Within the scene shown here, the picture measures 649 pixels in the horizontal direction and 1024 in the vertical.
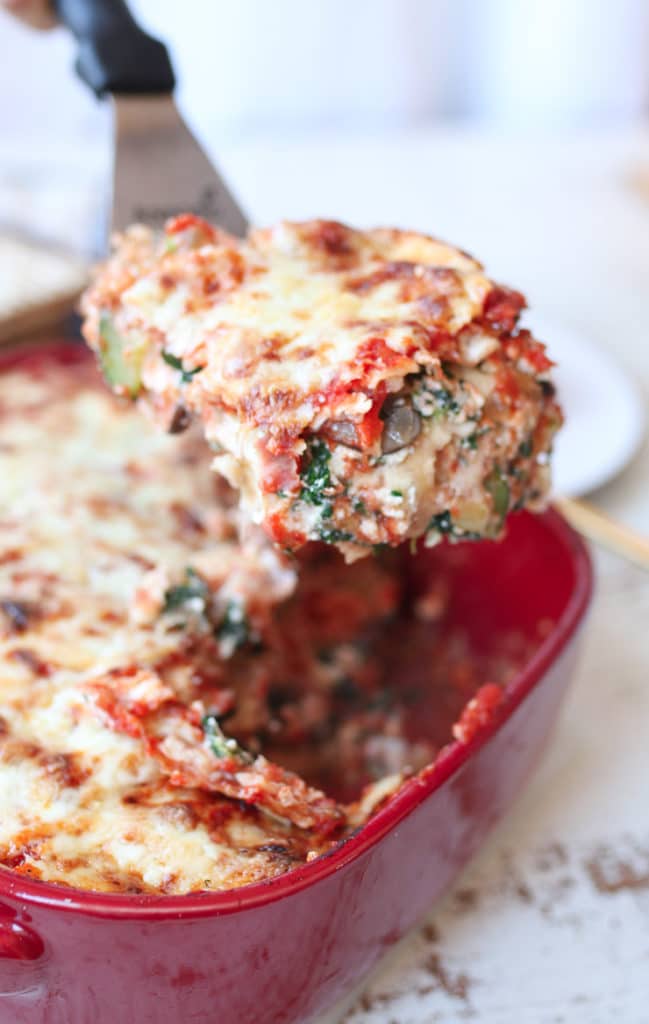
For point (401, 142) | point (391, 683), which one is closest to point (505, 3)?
point (401, 142)

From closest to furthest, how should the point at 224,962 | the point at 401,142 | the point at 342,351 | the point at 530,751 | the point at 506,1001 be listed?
1. the point at 224,962
2. the point at 342,351
3. the point at 506,1001
4. the point at 530,751
5. the point at 401,142

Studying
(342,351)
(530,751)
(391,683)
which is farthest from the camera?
(391,683)

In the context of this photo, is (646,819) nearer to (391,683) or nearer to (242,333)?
(391,683)

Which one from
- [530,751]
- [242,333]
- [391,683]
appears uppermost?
[242,333]

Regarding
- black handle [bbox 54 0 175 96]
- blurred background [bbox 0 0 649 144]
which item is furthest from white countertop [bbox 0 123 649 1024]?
black handle [bbox 54 0 175 96]

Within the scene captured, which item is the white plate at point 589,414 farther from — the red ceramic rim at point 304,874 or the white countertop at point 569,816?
the red ceramic rim at point 304,874

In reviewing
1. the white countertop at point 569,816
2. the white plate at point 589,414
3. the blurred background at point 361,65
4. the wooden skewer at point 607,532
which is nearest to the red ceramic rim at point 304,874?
the white countertop at point 569,816

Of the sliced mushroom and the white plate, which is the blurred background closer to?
the white plate
